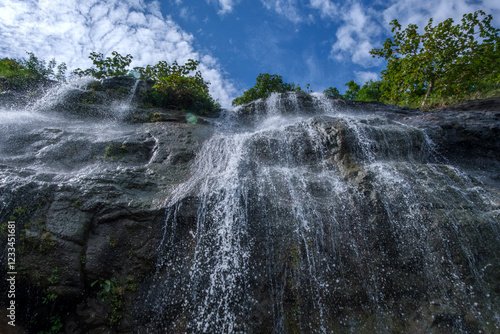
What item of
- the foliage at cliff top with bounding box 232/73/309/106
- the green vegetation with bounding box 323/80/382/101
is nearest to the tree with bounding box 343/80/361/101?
the green vegetation with bounding box 323/80/382/101

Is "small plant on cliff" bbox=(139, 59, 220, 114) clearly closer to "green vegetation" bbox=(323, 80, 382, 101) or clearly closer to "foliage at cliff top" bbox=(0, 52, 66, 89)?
"foliage at cliff top" bbox=(0, 52, 66, 89)

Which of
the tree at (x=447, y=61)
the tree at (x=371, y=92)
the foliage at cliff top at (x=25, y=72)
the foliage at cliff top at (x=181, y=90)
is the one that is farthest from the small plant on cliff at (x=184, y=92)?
the tree at (x=371, y=92)

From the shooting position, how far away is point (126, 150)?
8422mm

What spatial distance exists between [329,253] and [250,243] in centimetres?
180

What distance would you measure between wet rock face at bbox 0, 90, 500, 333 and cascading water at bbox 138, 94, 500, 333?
1.0 inches

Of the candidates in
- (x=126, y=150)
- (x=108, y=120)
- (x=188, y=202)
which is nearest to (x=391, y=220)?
(x=188, y=202)

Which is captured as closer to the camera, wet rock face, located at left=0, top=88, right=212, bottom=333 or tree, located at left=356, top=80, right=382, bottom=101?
wet rock face, located at left=0, top=88, right=212, bottom=333

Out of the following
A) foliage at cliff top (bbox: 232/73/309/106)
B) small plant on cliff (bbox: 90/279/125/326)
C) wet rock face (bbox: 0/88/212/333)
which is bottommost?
small plant on cliff (bbox: 90/279/125/326)

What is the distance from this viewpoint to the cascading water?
16.1 feet

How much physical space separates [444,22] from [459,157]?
11449mm

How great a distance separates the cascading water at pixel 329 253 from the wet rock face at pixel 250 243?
0.08 feet

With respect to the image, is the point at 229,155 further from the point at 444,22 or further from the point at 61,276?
the point at 444,22

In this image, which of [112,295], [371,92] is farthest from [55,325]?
[371,92]

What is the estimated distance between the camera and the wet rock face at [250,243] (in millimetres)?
4945
